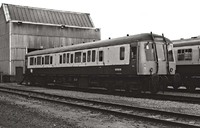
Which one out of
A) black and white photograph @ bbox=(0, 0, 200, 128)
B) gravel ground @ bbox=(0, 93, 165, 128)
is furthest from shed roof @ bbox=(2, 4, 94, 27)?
gravel ground @ bbox=(0, 93, 165, 128)

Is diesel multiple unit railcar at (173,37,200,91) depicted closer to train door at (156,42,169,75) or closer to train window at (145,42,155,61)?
train door at (156,42,169,75)

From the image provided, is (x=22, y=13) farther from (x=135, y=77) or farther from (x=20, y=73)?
(x=135, y=77)

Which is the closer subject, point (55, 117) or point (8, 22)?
point (55, 117)

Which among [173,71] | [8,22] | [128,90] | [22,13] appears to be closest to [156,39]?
[173,71]

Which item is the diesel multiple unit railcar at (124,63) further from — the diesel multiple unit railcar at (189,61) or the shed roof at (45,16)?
the shed roof at (45,16)

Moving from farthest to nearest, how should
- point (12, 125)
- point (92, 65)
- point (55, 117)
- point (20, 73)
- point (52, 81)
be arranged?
point (20, 73), point (52, 81), point (92, 65), point (55, 117), point (12, 125)

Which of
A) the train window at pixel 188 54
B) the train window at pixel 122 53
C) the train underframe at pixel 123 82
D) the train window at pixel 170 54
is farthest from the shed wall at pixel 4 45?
the train window at pixel 170 54

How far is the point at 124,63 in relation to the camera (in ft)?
59.3

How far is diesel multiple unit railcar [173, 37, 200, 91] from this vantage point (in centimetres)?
1984

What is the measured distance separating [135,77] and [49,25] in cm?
2441

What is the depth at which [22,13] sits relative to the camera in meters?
40.4

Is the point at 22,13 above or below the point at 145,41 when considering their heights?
above

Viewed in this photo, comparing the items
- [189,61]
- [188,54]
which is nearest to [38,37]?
[188,54]

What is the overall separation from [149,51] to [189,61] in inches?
169
